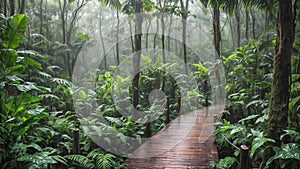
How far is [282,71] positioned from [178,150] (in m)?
2.22

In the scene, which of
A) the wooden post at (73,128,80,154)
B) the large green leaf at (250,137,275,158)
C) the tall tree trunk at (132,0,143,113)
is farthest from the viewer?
the tall tree trunk at (132,0,143,113)

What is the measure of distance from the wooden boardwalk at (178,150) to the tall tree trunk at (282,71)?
4.07 ft

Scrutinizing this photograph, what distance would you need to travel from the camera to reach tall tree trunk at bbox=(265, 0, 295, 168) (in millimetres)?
2939

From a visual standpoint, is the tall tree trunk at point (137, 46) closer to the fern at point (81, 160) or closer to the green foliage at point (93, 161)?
the green foliage at point (93, 161)

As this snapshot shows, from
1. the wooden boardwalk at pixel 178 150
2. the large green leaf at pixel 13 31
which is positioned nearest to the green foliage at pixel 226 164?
the wooden boardwalk at pixel 178 150

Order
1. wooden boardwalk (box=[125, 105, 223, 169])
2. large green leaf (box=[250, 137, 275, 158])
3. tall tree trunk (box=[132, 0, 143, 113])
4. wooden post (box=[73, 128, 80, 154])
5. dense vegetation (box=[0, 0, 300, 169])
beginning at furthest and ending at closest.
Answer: tall tree trunk (box=[132, 0, 143, 113]) → wooden boardwalk (box=[125, 105, 223, 169]) → wooden post (box=[73, 128, 80, 154]) → dense vegetation (box=[0, 0, 300, 169]) → large green leaf (box=[250, 137, 275, 158])

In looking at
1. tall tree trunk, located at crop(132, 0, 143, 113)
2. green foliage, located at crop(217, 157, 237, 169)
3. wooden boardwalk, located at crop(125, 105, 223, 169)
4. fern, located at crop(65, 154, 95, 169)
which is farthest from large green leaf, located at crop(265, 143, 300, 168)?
tall tree trunk, located at crop(132, 0, 143, 113)

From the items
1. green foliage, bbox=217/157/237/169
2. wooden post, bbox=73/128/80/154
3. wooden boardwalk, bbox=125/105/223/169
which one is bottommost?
wooden boardwalk, bbox=125/105/223/169

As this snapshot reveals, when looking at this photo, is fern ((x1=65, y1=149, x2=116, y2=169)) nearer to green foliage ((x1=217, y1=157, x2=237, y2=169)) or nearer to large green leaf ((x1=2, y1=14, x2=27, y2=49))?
green foliage ((x1=217, y1=157, x2=237, y2=169))

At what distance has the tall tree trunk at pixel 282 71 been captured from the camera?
294 centimetres

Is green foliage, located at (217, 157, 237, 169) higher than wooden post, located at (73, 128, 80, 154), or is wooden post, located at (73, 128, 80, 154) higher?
wooden post, located at (73, 128, 80, 154)

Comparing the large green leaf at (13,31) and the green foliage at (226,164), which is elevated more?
the large green leaf at (13,31)

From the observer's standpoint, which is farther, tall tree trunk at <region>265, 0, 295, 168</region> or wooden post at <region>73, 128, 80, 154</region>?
wooden post at <region>73, 128, 80, 154</region>

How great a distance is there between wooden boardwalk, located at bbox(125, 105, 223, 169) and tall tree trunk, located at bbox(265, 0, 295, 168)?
1240 mm
